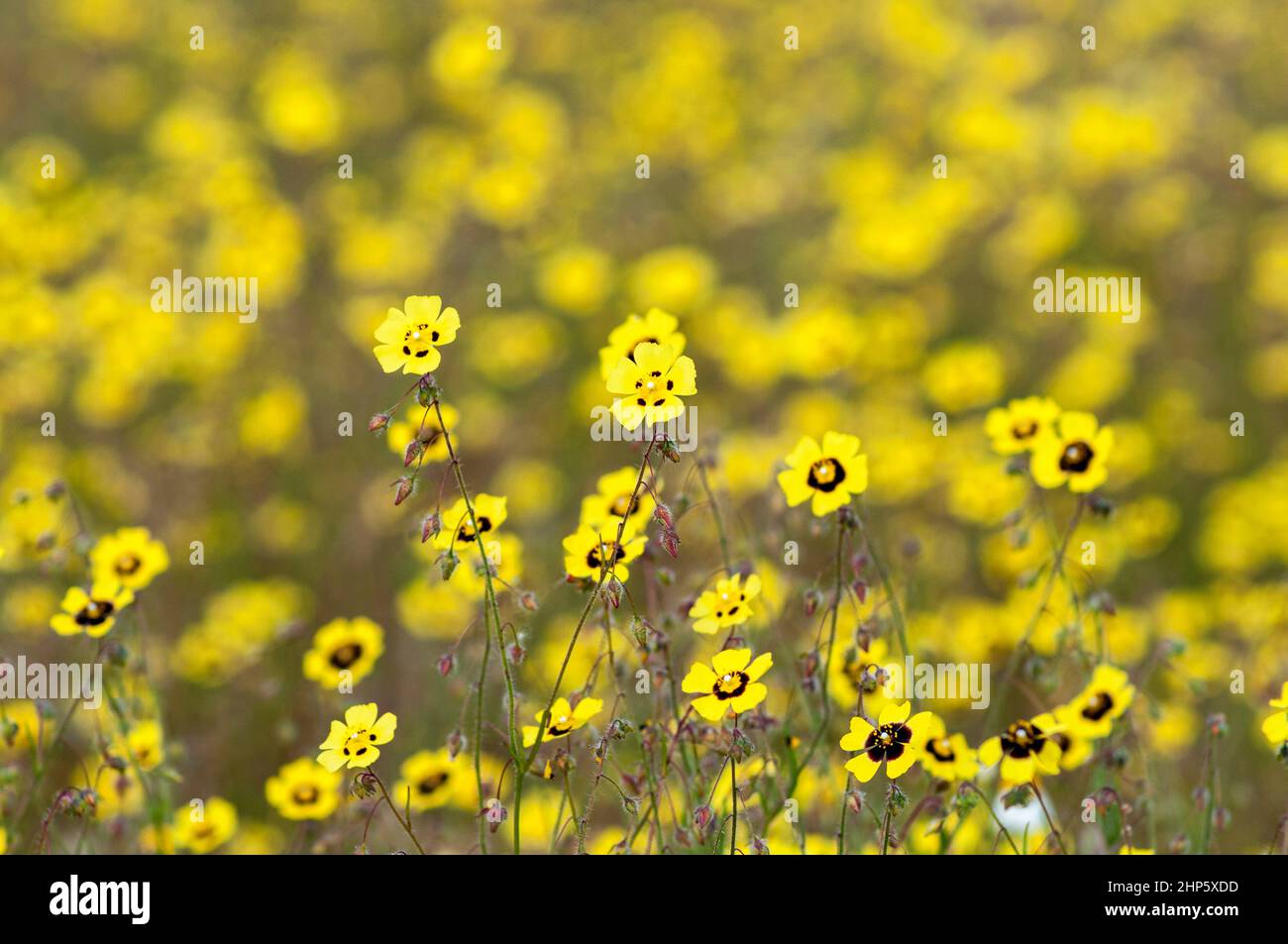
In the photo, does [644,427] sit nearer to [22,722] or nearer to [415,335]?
[415,335]

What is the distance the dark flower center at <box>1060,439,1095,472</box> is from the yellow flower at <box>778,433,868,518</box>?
63 cm

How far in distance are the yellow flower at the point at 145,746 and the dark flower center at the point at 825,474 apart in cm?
176

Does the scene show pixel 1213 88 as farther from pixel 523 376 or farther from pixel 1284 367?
pixel 523 376

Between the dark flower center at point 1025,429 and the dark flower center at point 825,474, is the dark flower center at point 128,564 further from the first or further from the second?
the dark flower center at point 1025,429

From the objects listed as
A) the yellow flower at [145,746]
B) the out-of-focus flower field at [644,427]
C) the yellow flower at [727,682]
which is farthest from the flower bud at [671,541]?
the yellow flower at [145,746]

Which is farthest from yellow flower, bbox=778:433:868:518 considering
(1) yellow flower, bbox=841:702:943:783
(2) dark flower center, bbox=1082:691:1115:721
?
(2) dark flower center, bbox=1082:691:1115:721

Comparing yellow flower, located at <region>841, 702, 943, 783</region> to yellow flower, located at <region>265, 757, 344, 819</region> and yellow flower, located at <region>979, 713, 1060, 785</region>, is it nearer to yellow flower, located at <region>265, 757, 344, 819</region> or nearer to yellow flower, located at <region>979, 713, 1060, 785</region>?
yellow flower, located at <region>979, 713, 1060, 785</region>

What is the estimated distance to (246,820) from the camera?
15.6 ft

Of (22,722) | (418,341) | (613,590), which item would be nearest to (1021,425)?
(613,590)

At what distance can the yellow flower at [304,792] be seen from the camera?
310 centimetres

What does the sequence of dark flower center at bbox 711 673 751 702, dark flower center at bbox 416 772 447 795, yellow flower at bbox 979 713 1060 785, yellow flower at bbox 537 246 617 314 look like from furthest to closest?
yellow flower at bbox 537 246 617 314 → dark flower center at bbox 416 772 447 795 → yellow flower at bbox 979 713 1060 785 → dark flower center at bbox 711 673 751 702

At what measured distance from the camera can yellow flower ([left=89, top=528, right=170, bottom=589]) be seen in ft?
10.2

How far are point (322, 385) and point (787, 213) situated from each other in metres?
3.38
